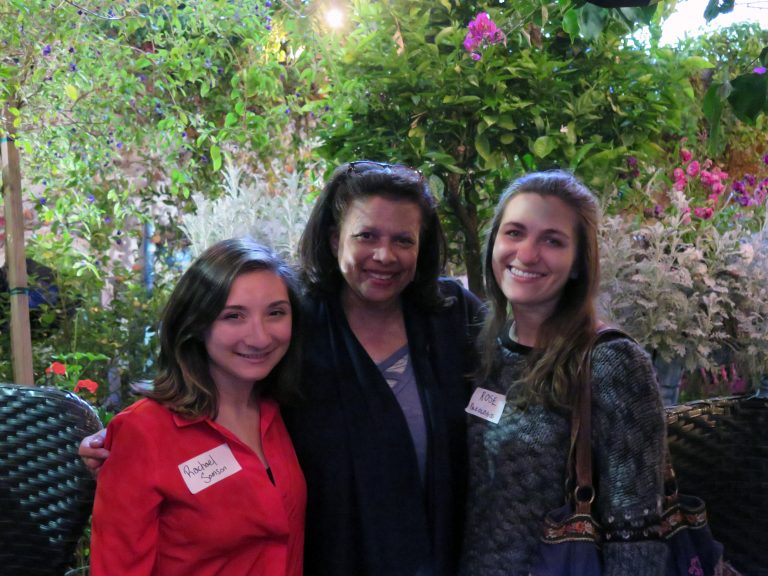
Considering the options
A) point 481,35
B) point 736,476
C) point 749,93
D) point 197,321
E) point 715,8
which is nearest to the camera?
point 749,93

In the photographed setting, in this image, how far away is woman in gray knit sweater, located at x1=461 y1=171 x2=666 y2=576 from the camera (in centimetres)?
142

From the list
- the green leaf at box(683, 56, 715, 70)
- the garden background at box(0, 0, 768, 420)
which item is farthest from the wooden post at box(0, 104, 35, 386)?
the green leaf at box(683, 56, 715, 70)

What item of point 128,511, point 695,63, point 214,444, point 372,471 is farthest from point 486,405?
point 695,63

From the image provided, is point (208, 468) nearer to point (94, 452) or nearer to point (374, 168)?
point (94, 452)

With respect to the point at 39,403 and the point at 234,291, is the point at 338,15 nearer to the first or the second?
the point at 234,291

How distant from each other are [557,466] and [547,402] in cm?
13

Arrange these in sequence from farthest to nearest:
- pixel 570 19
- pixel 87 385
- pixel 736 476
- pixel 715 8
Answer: pixel 87 385 → pixel 736 476 → pixel 570 19 → pixel 715 8

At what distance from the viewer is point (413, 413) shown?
172 cm

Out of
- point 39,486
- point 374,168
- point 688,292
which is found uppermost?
point 374,168

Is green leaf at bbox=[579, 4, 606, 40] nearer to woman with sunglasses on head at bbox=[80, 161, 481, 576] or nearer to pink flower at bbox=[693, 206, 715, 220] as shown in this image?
woman with sunglasses on head at bbox=[80, 161, 481, 576]

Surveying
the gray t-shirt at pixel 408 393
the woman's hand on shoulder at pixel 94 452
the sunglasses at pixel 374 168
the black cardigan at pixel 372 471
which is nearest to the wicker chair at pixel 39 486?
the woman's hand on shoulder at pixel 94 452

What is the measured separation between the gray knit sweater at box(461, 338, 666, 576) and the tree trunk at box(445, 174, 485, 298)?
3.02 feet

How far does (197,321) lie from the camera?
151 centimetres

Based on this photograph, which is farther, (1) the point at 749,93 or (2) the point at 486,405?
(2) the point at 486,405
